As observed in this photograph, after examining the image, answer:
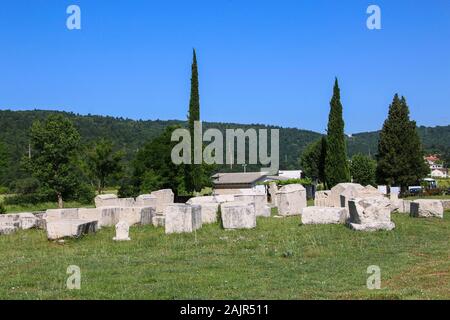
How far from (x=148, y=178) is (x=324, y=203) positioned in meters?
27.1

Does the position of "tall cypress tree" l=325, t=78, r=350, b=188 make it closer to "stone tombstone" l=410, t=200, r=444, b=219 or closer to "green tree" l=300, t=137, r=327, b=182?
"stone tombstone" l=410, t=200, r=444, b=219

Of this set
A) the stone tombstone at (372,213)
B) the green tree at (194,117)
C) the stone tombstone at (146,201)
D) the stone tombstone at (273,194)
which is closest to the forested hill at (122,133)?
the green tree at (194,117)

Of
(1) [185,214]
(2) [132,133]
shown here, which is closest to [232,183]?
(2) [132,133]

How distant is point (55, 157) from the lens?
47.2m

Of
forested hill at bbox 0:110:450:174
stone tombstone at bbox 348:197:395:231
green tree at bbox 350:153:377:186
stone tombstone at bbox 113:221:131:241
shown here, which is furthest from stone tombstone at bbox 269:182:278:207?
green tree at bbox 350:153:377:186

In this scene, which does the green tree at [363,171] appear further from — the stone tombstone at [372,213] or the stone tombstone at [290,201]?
the stone tombstone at [372,213]

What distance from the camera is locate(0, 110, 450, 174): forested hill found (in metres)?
78.7

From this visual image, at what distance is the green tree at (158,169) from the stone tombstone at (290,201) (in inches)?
1088

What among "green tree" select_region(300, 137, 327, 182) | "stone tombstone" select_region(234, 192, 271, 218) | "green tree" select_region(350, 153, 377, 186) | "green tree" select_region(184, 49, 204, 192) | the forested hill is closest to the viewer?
"stone tombstone" select_region(234, 192, 271, 218)

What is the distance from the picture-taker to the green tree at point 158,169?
49.5 meters

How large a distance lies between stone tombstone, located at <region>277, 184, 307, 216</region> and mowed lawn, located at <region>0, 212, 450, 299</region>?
15.8ft

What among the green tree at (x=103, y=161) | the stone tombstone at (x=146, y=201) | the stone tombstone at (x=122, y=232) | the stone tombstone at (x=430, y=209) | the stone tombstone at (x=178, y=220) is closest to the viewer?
the stone tombstone at (x=122, y=232)

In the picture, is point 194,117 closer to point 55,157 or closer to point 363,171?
point 55,157
